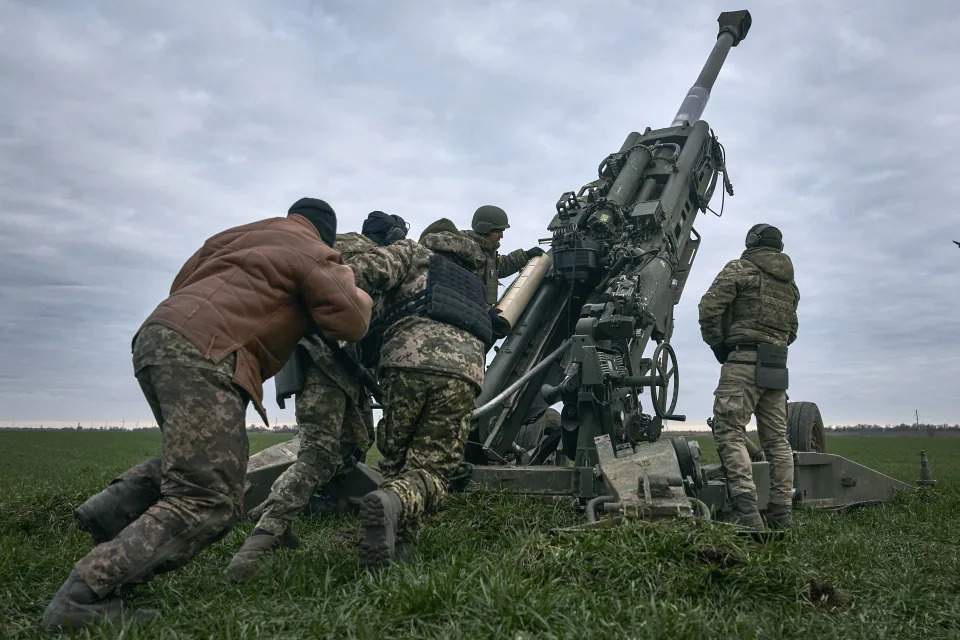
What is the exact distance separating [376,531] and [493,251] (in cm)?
418

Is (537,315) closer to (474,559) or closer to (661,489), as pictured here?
(661,489)

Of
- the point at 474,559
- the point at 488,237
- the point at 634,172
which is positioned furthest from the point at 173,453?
the point at 634,172

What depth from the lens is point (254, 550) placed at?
167 inches

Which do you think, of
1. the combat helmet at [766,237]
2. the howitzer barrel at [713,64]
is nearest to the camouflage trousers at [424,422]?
the combat helmet at [766,237]

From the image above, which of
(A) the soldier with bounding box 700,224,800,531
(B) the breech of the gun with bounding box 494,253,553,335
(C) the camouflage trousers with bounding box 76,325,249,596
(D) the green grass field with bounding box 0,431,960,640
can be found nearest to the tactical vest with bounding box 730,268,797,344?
(A) the soldier with bounding box 700,224,800,531

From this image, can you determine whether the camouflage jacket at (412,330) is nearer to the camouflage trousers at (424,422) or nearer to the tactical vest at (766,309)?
the camouflage trousers at (424,422)

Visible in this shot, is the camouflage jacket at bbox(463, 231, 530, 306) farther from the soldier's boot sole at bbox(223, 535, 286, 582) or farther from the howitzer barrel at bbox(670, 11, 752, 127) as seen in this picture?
the soldier's boot sole at bbox(223, 535, 286, 582)

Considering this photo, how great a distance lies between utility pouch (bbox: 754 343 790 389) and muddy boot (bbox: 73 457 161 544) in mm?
4733

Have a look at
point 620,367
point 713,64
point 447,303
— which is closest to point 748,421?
point 620,367

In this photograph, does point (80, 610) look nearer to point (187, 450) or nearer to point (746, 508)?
point (187, 450)

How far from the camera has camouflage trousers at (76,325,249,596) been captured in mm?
3238

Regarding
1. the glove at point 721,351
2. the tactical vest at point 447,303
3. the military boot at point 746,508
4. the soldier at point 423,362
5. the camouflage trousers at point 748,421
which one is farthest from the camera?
the glove at point 721,351

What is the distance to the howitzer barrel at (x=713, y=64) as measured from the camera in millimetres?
10133

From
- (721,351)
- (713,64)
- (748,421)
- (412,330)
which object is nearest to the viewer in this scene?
(412,330)
